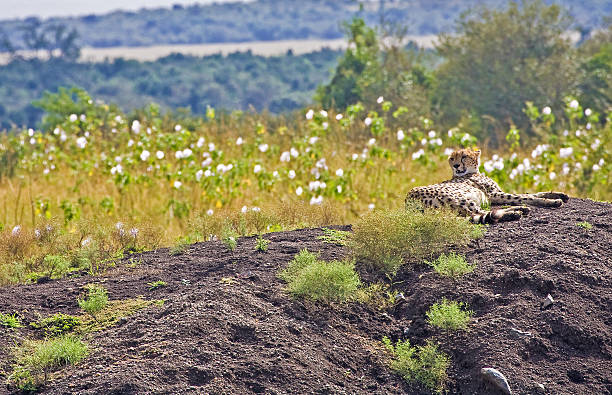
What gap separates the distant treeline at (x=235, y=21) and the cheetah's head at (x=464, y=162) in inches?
3425

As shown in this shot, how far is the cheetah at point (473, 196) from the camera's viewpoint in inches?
258

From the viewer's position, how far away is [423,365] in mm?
4707

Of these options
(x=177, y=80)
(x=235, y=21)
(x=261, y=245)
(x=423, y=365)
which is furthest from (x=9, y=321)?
(x=235, y=21)

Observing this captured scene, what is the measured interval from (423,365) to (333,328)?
1.96ft

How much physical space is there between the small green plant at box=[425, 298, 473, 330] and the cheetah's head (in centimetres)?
244

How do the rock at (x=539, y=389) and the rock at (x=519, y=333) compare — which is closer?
the rock at (x=539, y=389)

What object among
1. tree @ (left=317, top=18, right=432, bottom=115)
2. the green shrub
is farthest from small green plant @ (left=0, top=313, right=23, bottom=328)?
tree @ (left=317, top=18, right=432, bottom=115)

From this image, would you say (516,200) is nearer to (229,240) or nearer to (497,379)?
(229,240)

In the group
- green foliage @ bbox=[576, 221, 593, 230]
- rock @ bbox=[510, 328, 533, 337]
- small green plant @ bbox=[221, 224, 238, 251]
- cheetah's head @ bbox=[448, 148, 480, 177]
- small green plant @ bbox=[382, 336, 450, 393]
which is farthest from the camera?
cheetah's head @ bbox=[448, 148, 480, 177]

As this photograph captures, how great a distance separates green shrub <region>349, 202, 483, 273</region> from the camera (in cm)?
582

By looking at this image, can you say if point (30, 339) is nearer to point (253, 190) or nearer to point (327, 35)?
point (253, 190)

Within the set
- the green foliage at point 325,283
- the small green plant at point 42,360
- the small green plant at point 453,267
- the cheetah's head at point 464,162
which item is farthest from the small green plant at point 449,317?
the cheetah's head at point 464,162

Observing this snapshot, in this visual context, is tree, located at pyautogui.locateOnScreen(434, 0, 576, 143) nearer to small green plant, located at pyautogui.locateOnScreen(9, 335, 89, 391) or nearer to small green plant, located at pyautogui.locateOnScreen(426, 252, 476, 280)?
small green plant, located at pyautogui.locateOnScreen(426, 252, 476, 280)

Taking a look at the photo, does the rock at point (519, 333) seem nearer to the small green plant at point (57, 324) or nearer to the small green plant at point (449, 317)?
the small green plant at point (449, 317)
